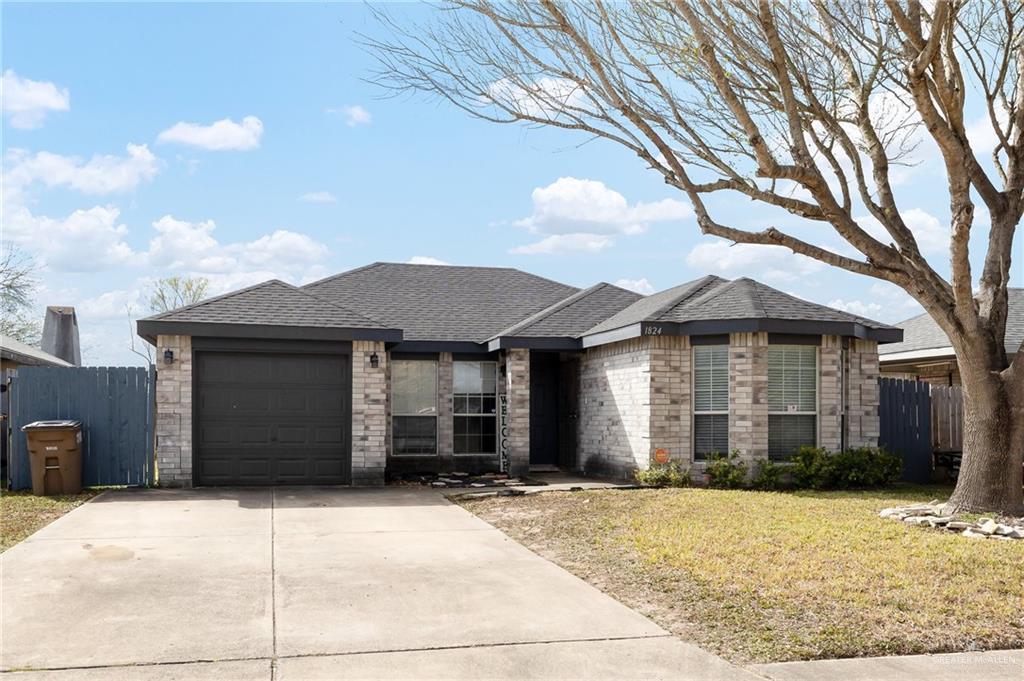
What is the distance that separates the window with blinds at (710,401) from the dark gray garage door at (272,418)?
5619 mm

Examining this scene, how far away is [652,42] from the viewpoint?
33.5 ft

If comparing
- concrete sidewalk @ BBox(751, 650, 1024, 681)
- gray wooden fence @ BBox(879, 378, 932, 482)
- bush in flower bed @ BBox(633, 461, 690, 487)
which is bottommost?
concrete sidewalk @ BBox(751, 650, 1024, 681)

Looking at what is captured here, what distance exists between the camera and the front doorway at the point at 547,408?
60.2 feet

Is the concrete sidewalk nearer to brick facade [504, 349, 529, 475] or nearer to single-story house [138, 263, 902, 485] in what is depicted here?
single-story house [138, 263, 902, 485]

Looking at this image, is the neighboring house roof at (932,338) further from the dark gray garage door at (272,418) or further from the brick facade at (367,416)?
the dark gray garage door at (272,418)

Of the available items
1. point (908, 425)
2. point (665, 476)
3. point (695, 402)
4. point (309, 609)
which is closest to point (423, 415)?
point (665, 476)

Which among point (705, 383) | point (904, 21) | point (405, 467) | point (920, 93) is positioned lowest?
point (405, 467)

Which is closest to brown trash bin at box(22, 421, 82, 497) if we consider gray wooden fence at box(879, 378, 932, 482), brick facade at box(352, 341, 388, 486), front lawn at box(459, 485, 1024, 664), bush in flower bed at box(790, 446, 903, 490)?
brick facade at box(352, 341, 388, 486)

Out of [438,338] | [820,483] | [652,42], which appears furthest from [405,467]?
[652,42]

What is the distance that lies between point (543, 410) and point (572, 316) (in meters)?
2.17

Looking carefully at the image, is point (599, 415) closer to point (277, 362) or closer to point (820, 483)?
point (820, 483)

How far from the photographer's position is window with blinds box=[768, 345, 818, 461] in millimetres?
14242

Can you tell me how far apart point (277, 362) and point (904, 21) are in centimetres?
1009

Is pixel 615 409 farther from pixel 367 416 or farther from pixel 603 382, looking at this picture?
pixel 367 416
